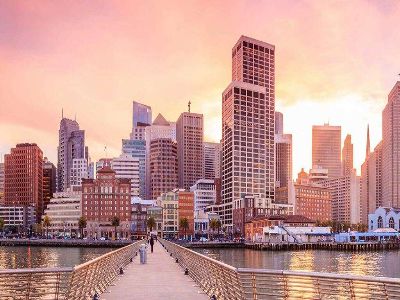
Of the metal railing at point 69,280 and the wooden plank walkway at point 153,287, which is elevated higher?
the metal railing at point 69,280

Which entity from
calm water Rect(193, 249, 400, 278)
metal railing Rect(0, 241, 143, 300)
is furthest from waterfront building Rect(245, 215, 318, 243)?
metal railing Rect(0, 241, 143, 300)

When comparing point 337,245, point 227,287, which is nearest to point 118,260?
point 227,287

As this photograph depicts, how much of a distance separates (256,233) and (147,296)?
17523 cm

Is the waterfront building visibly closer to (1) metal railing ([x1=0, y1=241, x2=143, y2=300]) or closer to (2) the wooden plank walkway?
(2) the wooden plank walkway

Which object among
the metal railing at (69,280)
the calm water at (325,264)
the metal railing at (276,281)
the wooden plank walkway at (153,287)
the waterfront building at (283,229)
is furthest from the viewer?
the waterfront building at (283,229)

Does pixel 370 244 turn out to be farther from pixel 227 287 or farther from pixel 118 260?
pixel 227 287

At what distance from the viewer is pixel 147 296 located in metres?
20.1

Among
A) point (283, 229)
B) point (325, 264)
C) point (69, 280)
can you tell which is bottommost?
point (325, 264)

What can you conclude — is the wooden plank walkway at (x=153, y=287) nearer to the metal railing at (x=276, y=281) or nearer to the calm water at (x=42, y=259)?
the metal railing at (x=276, y=281)

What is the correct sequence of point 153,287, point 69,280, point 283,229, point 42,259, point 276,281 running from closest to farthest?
point 276,281, point 69,280, point 153,287, point 42,259, point 283,229

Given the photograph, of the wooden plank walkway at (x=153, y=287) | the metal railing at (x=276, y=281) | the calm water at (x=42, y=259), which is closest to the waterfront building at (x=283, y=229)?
the calm water at (x=42, y=259)

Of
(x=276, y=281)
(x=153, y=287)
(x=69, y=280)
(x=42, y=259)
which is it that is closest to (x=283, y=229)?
(x=42, y=259)

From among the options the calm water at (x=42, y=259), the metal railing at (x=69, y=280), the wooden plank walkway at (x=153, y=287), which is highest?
the metal railing at (x=69, y=280)

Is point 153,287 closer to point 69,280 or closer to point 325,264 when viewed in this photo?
point 69,280
